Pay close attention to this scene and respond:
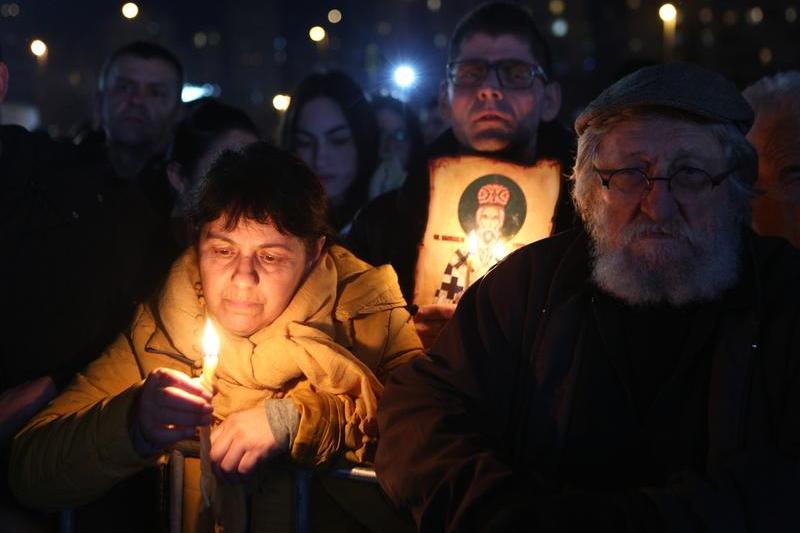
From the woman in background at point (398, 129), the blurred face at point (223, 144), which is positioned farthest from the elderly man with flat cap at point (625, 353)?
the woman in background at point (398, 129)

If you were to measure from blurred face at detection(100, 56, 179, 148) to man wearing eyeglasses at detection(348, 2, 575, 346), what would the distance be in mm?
2093

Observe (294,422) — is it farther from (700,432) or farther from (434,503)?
(700,432)

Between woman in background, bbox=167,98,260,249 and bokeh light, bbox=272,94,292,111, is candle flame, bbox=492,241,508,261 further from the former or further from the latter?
bokeh light, bbox=272,94,292,111

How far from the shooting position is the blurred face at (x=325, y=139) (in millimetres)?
5344

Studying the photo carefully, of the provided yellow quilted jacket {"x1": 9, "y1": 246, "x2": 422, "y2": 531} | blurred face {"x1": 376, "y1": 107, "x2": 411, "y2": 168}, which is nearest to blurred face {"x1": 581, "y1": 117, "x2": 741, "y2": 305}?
yellow quilted jacket {"x1": 9, "y1": 246, "x2": 422, "y2": 531}

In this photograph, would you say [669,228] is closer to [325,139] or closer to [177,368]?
[177,368]

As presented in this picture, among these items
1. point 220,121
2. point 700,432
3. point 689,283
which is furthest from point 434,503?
point 220,121

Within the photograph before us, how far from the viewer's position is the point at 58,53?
34094mm

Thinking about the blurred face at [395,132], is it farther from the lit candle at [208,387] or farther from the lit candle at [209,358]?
the lit candle at [209,358]

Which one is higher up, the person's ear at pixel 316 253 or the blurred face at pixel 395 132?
the blurred face at pixel 395 132

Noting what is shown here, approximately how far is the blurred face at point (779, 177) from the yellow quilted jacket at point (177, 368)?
1524 millimetres

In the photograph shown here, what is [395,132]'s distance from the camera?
805 cm

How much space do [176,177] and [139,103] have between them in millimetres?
1556

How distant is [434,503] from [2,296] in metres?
1.86
